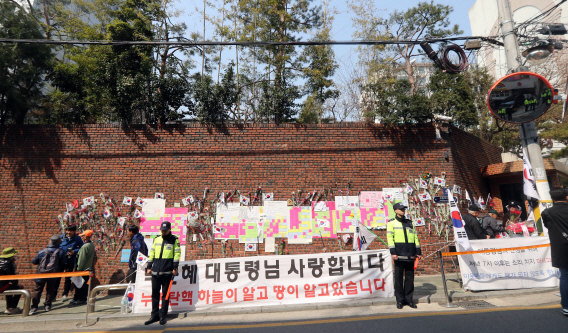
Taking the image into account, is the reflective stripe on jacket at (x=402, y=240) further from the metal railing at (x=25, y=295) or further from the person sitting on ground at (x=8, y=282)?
the person sitting on ground at (x=8, y=282)

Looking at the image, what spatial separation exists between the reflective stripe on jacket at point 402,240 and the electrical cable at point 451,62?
A: 469 centimetres

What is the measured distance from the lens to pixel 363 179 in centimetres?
953

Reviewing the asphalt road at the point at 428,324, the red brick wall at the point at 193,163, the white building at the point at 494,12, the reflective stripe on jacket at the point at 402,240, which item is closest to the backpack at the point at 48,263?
the red brick wall at the point at 193,163

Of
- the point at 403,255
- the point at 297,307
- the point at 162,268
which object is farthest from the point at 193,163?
the point at 403,255

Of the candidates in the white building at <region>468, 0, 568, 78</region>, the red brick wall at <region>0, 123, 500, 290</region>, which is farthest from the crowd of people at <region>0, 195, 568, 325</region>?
the white building at <region>468, 0, 568, 78</region>

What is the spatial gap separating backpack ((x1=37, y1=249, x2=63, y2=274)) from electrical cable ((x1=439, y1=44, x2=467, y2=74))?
34.9ft

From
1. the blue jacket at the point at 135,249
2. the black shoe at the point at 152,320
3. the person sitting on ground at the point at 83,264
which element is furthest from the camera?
the person sitting on ground at the point at 83,264

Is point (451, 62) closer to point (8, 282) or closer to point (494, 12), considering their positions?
point (8, 282)

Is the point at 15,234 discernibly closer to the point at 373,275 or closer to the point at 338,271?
the point at 338,271

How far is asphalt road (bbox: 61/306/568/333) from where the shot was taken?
460 cm

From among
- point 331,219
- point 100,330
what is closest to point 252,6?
point 331,219

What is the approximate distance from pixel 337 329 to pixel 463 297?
3.14 m

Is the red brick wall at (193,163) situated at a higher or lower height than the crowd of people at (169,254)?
higher

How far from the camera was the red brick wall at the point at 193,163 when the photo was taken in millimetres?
9203
